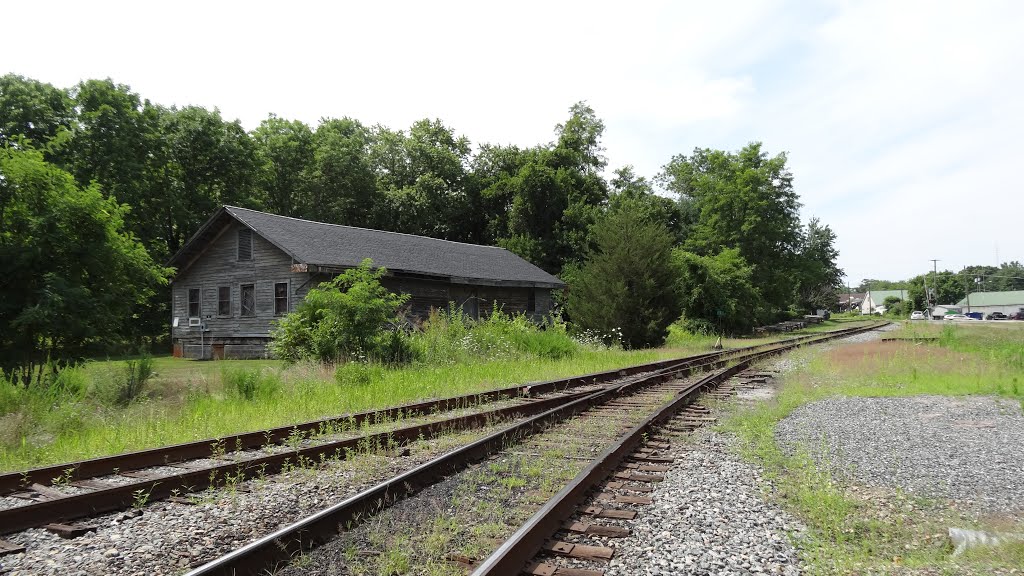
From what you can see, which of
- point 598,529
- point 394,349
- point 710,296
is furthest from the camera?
point 710,296

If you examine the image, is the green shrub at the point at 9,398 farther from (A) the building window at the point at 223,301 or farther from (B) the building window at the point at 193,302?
(B) the building window at the point at 193,302

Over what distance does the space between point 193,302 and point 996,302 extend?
140704 mm

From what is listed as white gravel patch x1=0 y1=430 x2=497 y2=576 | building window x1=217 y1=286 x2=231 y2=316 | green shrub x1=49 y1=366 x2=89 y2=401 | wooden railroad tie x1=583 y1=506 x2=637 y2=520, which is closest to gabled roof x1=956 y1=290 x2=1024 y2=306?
building window x1=217 y1=286 x2=231 y2=316

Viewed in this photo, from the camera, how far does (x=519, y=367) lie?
1504 cm

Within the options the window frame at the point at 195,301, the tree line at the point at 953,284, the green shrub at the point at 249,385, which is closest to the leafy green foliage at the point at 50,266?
the green shrub at the point at 249,385

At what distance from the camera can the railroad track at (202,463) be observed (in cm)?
463

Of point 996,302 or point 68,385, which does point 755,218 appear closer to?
point 68,385

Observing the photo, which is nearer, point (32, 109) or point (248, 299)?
point (248, 299)

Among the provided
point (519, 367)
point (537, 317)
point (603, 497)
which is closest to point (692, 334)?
point (537, 317)

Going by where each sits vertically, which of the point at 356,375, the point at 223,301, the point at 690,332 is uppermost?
the point at 223,301

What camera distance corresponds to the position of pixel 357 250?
23969 millimetres

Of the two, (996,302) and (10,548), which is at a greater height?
(996,302)

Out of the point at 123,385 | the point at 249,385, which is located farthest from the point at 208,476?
the point at 123,385

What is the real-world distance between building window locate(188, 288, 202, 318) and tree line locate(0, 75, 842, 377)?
1.93 meters
